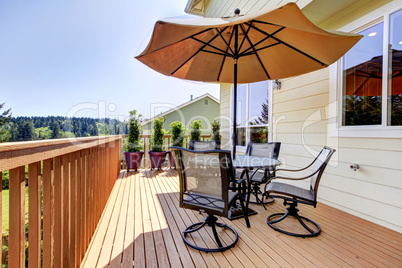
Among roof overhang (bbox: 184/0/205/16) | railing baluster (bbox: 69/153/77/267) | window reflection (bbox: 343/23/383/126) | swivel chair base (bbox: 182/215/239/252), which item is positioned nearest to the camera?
railing baluster (bbox: 69/153/77/267)

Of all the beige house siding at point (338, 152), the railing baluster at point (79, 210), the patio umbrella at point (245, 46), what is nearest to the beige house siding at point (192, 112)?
the beige house siding at point (338, 152)

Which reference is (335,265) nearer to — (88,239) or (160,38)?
(88,239)

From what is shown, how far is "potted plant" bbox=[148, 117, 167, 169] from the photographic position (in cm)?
556

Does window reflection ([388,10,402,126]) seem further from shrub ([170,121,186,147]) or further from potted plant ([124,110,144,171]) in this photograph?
potted plant ([124,110,144,171])

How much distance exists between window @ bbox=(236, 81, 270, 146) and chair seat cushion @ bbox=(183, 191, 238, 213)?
113 inches

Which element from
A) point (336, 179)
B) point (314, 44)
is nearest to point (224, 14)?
point (314, 44)

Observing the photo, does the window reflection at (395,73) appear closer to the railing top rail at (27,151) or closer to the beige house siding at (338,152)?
the beige house siding at (338,152)

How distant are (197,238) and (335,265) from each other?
128 centimetres

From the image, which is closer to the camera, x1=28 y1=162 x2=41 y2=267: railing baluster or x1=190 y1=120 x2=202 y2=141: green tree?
x1=28 y1=162 x2=41 y2=267: railing baluster

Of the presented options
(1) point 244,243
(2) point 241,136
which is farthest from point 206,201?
(2) point 241,136

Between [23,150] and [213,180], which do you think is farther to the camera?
[213,180]

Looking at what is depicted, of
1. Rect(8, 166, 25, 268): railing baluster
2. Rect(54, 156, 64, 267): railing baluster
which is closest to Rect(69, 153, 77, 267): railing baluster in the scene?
Rect(54, 156, 64, 267): railing baluster

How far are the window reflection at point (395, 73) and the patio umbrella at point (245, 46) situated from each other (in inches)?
25.5

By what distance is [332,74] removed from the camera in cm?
296
